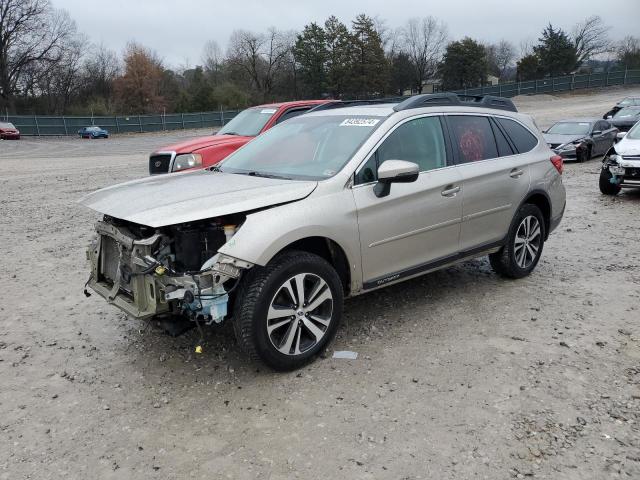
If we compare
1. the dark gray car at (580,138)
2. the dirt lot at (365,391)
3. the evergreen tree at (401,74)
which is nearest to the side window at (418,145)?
the dirt lot at (365,391)

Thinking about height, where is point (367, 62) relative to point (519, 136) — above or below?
above

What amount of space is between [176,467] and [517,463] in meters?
1.80

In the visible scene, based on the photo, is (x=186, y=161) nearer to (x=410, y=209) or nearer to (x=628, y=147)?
(x=410, y=209)

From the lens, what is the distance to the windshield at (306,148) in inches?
170

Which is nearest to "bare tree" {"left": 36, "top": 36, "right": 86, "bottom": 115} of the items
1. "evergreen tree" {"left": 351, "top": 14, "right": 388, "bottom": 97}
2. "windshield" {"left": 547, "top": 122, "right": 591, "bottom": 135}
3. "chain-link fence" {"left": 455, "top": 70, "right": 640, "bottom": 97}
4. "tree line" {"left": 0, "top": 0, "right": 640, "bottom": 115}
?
"tree line" {"left": 0, "top": 0, "right": 640, "bottom": 115}

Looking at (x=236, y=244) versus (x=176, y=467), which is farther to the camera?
(x=236, y=244)

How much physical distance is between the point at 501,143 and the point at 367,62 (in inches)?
2786

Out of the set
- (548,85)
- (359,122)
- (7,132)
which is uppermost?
(548,85)

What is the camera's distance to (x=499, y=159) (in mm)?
5297

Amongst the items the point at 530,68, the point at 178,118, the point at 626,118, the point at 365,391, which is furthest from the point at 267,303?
the point at 530,68

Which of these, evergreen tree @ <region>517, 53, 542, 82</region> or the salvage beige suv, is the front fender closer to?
the salvage beige suv

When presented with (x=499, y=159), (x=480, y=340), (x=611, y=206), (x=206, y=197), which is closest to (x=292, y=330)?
(x=206, y=197)

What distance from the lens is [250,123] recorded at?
1028 centimetres

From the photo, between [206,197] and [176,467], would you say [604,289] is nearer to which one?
[206,197]
